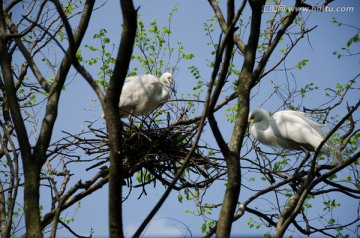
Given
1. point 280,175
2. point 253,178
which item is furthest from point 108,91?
point 253,178

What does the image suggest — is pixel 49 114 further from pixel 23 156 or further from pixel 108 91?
pixel 108 91

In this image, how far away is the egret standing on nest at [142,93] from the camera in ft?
23.9

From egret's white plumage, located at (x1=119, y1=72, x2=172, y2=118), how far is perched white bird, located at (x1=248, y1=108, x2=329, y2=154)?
143cm

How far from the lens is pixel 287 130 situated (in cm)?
703

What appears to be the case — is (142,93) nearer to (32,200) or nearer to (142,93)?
(142,93)

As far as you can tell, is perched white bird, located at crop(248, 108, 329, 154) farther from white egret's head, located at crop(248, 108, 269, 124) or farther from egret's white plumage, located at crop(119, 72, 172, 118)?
egret's white plumage, located at crop(119, 72, 172, 118)

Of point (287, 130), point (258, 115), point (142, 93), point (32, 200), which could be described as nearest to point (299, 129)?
→ point (287, 130)

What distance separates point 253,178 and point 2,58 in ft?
20.7

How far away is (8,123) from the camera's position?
6.21 meters

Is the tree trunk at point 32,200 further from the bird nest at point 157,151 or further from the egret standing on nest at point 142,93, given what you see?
the egret standing on nest at point 142,93

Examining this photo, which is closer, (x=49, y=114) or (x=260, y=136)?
(x=49, y=114)

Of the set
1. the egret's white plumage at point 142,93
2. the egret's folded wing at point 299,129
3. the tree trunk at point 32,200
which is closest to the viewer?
the tree trunk at point 32,200

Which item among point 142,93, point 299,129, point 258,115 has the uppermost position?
point 142,93

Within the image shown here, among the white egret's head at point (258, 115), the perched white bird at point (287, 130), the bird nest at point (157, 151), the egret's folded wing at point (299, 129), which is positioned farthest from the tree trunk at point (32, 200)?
the white egret's head at point (258, 115)
